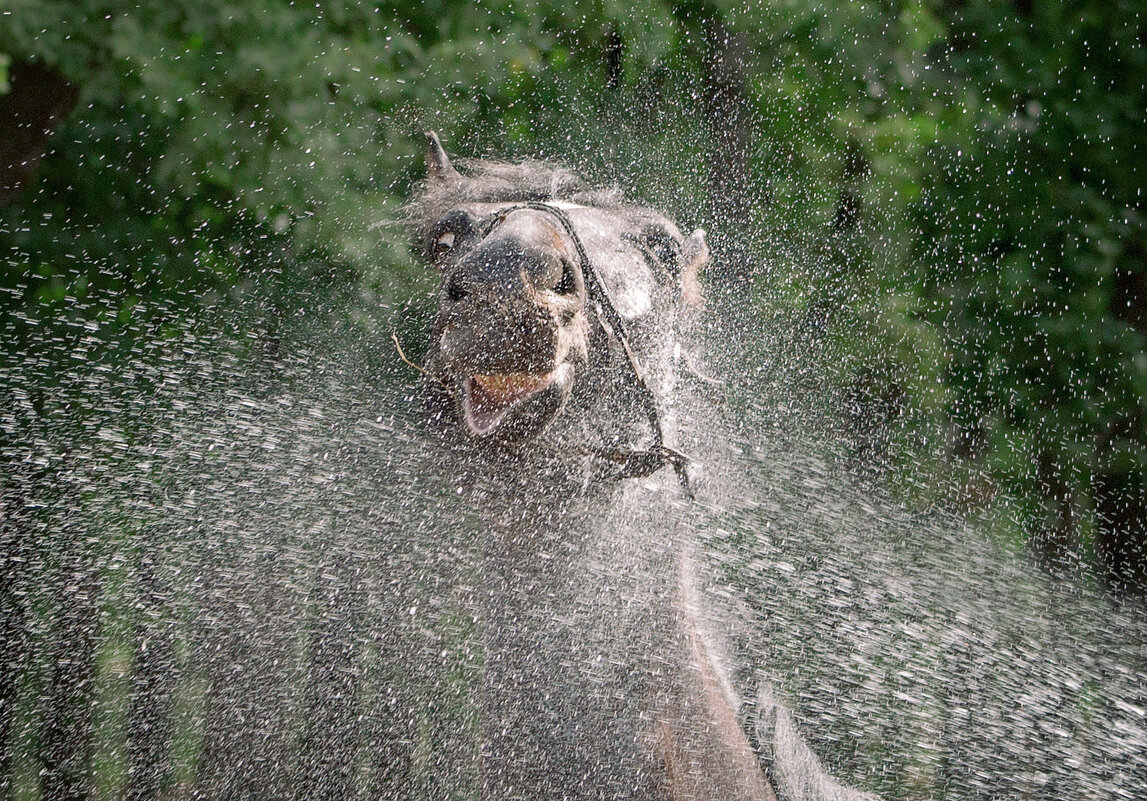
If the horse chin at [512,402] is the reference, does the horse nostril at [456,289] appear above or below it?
above

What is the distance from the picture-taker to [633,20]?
5668 mm

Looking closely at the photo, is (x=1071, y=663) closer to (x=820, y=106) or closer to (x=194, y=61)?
(x=820, y=106)

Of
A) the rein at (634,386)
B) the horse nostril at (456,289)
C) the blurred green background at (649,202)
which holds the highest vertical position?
the horse nostril at (456,289)

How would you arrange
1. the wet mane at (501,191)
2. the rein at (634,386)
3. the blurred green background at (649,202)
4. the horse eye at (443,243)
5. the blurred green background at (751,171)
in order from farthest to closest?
the blurred green background at (751,171)
the blurred green background at (649,202)
the wet mane at (501,191)
the horse eye at (443,243)
the rein at (634,386)

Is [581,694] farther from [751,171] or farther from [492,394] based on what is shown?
[751,171]

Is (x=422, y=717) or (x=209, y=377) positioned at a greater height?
(x=422, y=717)

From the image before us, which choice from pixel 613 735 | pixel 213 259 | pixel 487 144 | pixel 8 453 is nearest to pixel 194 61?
pixel 213 259

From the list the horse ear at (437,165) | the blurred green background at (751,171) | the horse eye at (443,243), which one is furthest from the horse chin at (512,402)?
the blurred green background at (751,171)

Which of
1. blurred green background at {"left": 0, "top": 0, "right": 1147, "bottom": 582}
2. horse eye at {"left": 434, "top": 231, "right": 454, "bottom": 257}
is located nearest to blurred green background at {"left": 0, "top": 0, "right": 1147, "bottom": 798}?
blurred green background at {"left": 0, "top": 0, "right": 1147, "bottom": 582}

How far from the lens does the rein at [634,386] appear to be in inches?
83.3

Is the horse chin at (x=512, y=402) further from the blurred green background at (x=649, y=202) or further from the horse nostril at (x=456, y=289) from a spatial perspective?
the blurred green background at (x=649, y=202)

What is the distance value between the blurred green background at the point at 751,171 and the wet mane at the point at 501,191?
211 cm

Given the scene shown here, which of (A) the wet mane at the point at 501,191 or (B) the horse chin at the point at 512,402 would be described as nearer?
(B) the horse chin at the point at 512,402

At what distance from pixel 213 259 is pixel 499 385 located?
3650 mm
